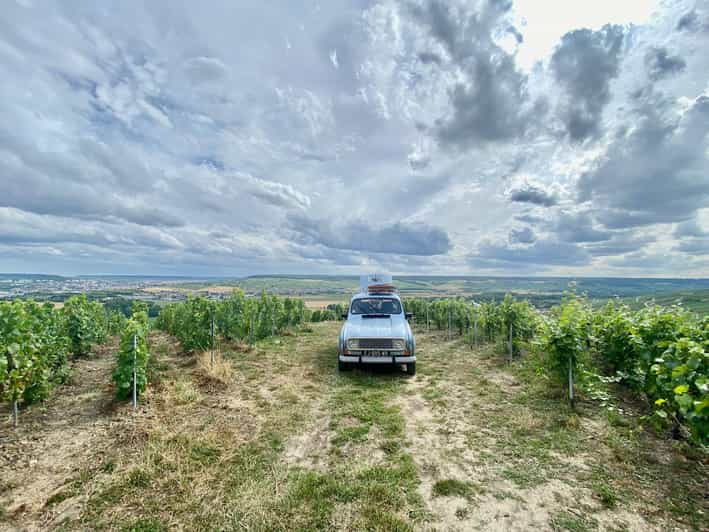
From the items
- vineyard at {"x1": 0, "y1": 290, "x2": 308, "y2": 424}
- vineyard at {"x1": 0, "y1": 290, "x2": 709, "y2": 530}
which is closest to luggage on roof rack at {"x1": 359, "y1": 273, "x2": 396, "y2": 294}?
vineyard at {"x1": 0, "y1": 290, "x2": 709, "y2": 530}

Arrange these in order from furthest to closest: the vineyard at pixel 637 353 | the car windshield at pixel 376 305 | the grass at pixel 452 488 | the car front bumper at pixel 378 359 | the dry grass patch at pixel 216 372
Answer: the car windshield at pixel 376 305
the car front bumper at pixel 378 359
the dry grass patch at pixel 216 372
the grass at pixel 452 488
the vineyard at pixel 637 353

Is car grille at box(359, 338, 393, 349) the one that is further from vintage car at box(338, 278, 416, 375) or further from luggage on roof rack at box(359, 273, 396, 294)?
luggage on roof rack at box(359, 273, 396, 294)

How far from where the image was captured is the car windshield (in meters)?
10.0

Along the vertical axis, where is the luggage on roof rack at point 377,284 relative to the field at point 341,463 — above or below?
above

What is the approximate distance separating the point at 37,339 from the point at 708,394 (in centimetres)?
A: 1060

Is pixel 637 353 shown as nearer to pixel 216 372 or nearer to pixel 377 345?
pixel 377 345

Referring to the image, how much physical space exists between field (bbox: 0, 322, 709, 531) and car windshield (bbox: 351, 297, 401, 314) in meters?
3.29

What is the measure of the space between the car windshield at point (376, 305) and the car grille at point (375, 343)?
1.92 metres

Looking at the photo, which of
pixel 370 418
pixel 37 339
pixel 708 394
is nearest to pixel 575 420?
pixel 708 394

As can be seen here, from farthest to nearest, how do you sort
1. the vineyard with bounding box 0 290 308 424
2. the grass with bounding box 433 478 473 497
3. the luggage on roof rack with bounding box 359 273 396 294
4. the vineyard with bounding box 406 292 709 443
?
the luggage on roof rack with bounding box 359 273 396 294 → the vineyard with bounding box 0 290 308 424 → the grass with bounding box 433 478 473 497 → the vineyard with bounding box 406 292 709 443

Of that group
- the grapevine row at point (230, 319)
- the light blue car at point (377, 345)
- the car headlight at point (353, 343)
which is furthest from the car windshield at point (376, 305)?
the grapevine row at point (230, 319)

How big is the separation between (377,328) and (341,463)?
4.48 meters

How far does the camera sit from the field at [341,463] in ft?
10.4

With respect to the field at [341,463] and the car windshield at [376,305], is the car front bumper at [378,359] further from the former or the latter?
the car windshield at [376,305]
